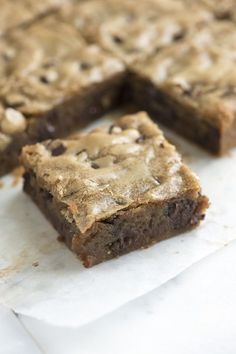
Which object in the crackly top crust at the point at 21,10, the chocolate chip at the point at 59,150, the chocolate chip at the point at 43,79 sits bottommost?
the chocolate chip at the point at 59,150

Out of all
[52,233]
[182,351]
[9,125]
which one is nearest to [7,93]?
[9,125]

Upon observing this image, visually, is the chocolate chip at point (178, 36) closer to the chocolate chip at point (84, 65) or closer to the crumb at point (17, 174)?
the chocolate chip at point (84, 65)

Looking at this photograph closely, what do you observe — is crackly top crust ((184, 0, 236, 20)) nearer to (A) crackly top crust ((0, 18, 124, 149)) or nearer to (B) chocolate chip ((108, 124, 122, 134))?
(A) crackly top crust ((0, 18, 124, 149))

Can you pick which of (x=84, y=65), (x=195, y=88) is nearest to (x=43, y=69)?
(x=84, y=65)

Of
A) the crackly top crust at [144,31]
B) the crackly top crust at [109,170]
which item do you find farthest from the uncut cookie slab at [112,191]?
the crackly top crust at [144,31]

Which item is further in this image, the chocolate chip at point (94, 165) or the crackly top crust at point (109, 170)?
the chocolate chip at point (94, 165)

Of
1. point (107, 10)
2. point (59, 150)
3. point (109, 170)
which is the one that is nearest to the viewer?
point (109, 170)

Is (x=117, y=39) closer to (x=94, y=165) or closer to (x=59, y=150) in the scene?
(x=59, y=150)

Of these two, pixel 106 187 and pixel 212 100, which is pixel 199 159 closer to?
pixel 212 100
